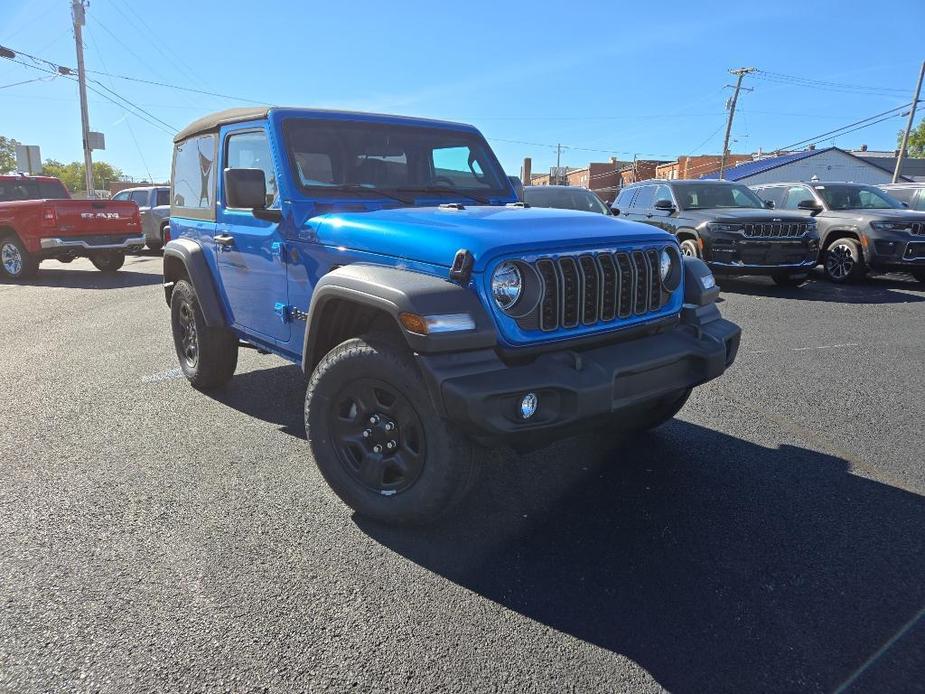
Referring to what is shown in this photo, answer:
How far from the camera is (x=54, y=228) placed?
37.4ft

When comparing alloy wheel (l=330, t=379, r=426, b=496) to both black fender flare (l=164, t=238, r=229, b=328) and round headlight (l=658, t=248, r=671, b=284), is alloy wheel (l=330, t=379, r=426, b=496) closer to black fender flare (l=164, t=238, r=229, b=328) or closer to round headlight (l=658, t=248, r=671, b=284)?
round headlight (l=658, t=248, r=671, b=284)

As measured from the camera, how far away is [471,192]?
13.6ft

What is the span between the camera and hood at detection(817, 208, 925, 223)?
9711 millimetres

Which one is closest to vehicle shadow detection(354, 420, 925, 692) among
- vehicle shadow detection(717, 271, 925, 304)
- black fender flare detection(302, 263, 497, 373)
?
black fender flare detection(302, 263, 497, 373)

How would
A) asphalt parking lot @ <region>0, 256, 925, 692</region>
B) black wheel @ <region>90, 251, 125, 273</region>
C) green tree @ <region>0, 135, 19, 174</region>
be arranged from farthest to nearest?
green tree @ <region>0, 135, 19, 174</region>
black wheel @ <region>90, 251, 125, 273</region>
asphalt parking lot @ <region>0, 256, 925, 692</region>

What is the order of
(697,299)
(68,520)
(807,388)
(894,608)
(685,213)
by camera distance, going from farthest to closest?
1. (685,213)
2. (807,388)
3. (697,299)
4. (68,520)
5. (894,608)

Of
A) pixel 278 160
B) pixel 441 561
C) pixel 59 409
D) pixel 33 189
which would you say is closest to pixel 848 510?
pixel 441 561

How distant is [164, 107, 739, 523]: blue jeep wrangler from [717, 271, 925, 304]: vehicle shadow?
22.1 feet

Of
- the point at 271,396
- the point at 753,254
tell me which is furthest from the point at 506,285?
the point at 753,254

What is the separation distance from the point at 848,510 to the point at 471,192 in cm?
278

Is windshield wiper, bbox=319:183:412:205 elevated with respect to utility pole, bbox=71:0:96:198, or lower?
lower

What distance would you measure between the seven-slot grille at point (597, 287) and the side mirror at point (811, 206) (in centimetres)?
936

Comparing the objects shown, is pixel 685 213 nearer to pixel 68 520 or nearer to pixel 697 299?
pixel 697 299

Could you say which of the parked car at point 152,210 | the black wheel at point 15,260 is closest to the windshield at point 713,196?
the black wheel at point 15,260
